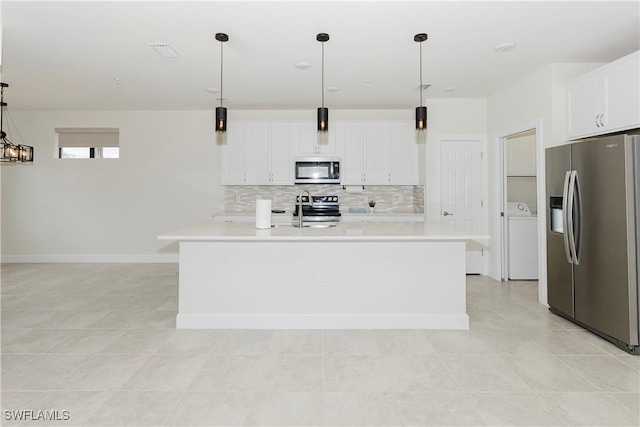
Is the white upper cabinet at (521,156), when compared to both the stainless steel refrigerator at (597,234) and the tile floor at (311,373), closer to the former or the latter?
the stainless steel refrigerator at (597,234)

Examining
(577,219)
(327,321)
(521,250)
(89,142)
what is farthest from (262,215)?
(89,142)

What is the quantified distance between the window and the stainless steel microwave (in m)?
3.24

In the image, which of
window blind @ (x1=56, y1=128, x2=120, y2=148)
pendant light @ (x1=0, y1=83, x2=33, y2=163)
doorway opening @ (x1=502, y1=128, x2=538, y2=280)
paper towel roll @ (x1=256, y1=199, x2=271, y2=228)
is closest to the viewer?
paper towel roll @ (x1=256, y1=199, x2=271, y2=228)

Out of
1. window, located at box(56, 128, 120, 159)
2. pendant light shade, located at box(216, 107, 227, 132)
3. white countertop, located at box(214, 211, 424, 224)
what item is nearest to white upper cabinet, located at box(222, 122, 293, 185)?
white countertop, located at box(214, 211, 424, 224)

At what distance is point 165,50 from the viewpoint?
3.38 meters

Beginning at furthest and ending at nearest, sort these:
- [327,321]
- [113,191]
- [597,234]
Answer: [113,191] < [327,321] < [597,234]

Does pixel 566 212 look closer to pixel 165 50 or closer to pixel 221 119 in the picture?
pixel 221 119

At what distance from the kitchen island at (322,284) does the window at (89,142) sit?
4.09 metres

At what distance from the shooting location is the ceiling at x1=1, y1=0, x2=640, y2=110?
8.73ft

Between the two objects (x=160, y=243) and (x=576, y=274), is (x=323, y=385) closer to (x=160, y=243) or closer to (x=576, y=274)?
(x=576, y=274)

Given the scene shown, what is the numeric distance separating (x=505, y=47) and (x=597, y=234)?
6.13 ft

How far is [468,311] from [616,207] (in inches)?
61.8

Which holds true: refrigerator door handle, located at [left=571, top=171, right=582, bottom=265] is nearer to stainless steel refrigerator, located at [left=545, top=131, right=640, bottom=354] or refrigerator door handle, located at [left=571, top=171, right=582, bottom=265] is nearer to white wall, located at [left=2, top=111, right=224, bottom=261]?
stainless steel refrigerator, located at [left=545, top=131, right=640, bottom=354]

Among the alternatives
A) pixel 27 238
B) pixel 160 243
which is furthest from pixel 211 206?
pixel 27 238
